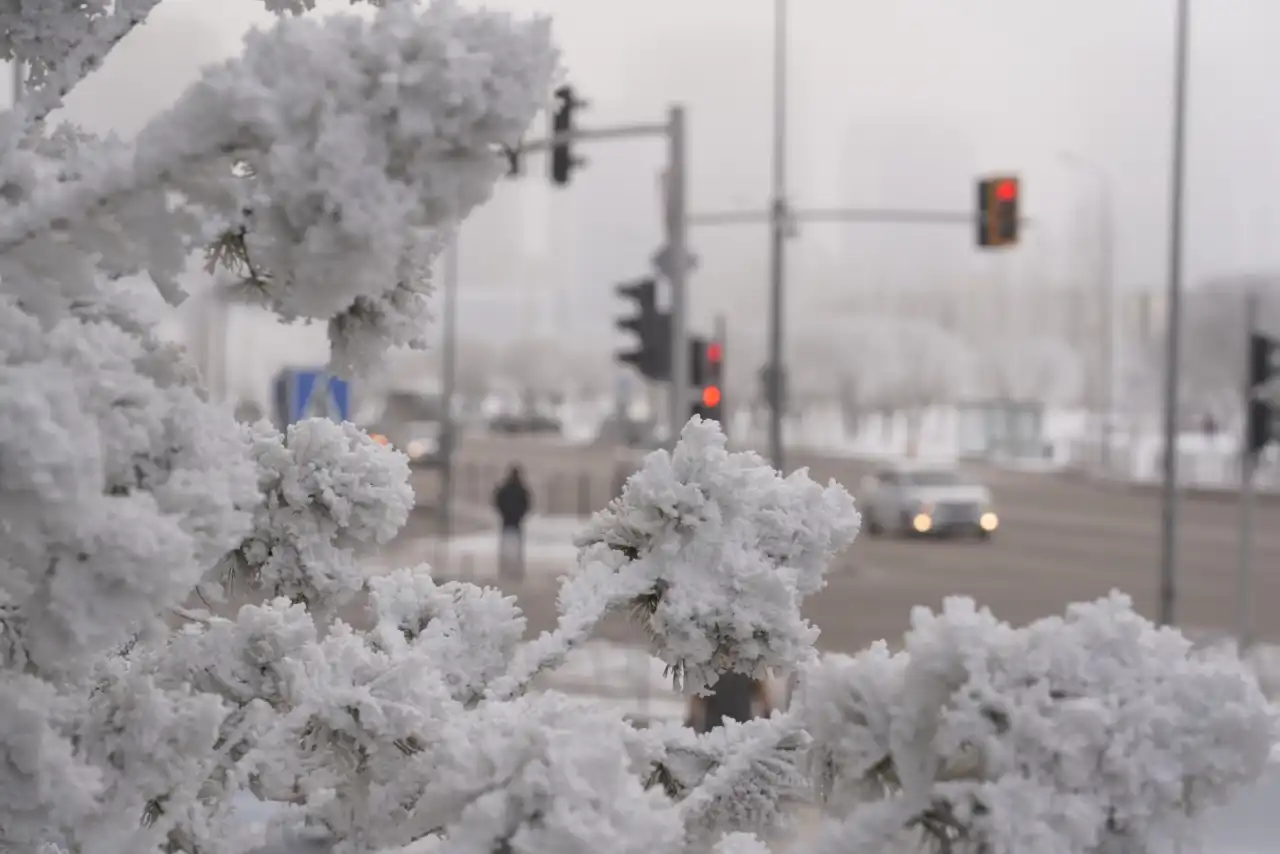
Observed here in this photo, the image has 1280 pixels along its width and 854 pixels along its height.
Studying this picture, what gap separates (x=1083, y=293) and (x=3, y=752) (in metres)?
83.0

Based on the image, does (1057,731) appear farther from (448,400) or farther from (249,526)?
(448,400)

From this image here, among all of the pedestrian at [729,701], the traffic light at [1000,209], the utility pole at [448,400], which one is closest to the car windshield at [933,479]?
the utility pole at [448,400]

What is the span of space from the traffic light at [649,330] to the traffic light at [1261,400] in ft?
15.5

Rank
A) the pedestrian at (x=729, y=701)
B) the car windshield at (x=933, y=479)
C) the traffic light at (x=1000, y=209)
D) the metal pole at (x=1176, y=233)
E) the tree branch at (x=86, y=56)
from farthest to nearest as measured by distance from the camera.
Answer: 1. the car windshield at (x=933, y=479)
2. the traffic light at (x=1000, y=209)
3. the metal pole at (x=1176, y=233)
4. the pedestrian at (x=729, y=701)
5. the tree branch at (x=86, y=56)

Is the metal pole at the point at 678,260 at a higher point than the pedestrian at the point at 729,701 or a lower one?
higher

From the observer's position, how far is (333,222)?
176cm

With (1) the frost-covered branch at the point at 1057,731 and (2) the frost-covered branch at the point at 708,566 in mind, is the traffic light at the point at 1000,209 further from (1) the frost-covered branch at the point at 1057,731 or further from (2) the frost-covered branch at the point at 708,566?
(1) the frost-covered branch at the point at 1057,731

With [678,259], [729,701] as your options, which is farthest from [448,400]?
[729,701]

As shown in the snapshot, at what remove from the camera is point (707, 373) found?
1415cm

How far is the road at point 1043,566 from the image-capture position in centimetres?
1802

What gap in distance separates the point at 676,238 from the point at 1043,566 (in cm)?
1195

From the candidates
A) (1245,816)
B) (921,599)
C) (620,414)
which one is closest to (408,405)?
(620,414)

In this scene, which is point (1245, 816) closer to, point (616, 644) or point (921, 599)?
point (616, 644)

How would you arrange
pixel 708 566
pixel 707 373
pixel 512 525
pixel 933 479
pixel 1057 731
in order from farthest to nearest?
pixel 933 479 → pixel 512 525 → pixel 707 373 → pixel 708 566 → pixel 1057 731
